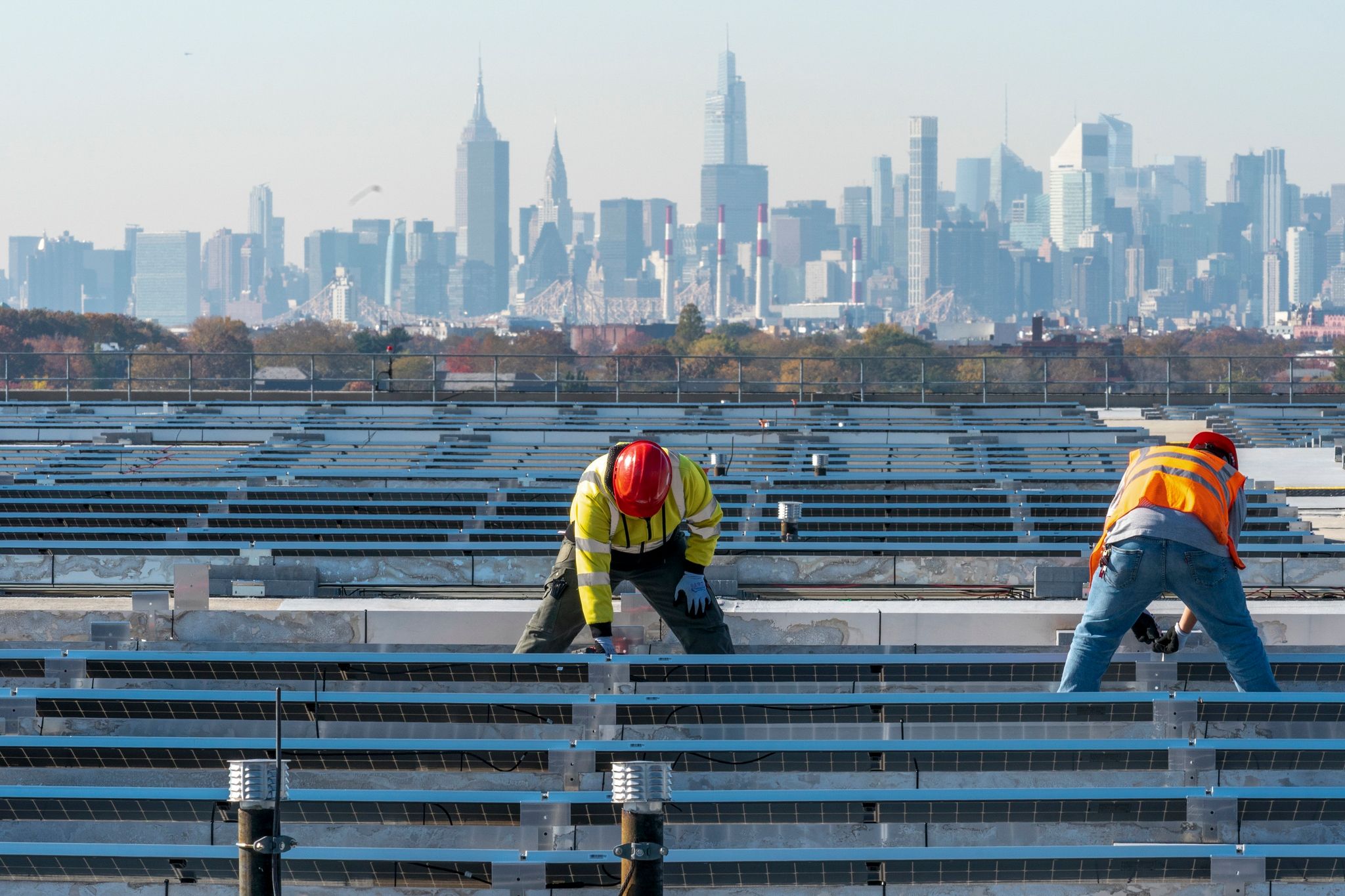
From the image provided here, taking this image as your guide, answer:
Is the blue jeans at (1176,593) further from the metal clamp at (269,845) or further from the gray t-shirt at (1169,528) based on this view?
the metal clamp at (269,845)

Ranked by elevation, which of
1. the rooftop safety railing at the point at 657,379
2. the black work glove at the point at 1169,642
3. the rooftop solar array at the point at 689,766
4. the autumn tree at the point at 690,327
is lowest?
the rooftop solar array at the point at 689,766

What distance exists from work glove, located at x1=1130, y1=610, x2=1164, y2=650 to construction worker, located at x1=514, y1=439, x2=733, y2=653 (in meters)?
2.08

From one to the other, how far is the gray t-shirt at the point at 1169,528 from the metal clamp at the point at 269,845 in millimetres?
4106

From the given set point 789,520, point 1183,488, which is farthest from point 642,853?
point 789,520

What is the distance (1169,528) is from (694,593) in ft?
→ 7.90

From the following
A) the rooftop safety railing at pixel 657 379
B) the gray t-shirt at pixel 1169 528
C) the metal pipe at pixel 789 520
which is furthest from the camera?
the rooftop safety railing at pixel 657 379

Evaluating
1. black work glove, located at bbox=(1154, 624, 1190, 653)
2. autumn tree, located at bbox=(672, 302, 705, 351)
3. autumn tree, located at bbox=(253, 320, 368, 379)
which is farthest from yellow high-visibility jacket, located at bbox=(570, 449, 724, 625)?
autumn tree, located at bbox=(672, 302, 705, 351)

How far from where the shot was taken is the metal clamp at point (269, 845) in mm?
5906

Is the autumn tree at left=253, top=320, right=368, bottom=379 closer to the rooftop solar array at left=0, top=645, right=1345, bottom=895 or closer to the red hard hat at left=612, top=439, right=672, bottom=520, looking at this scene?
the red hard hat at left=612, top=439, right=672, bottom=520

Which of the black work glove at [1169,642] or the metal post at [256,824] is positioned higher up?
the black work glove at [1169,642]

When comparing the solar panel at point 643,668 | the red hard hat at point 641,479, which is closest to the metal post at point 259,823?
the solar panel at point 643,668

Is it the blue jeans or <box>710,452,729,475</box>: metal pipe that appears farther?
<box>710,452,729,475</box>: metal pipe

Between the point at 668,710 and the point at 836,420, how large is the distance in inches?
791

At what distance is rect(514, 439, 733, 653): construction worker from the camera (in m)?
8.84
